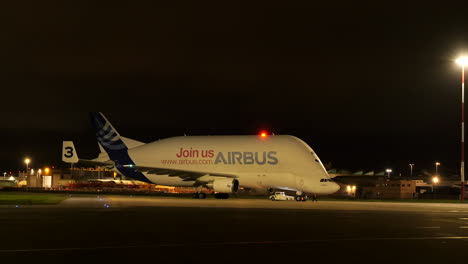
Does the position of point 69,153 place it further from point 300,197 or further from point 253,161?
point 300,197

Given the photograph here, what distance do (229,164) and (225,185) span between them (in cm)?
261

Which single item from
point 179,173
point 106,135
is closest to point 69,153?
point 106,135

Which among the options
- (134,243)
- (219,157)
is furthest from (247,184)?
(134,243)

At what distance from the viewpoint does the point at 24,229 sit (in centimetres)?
2320

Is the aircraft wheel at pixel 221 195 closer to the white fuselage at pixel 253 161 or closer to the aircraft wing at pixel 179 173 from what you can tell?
the white fuselage at pixel 253 161

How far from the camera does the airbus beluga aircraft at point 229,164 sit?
55.8 m

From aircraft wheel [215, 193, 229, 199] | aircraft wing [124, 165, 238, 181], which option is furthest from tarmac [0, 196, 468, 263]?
aircraft wheel [215, 193, 229, 199]

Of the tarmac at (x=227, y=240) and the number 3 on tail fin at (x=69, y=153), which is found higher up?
the number 3 on tail fin at (x=69, y=153)

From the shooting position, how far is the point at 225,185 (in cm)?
5612

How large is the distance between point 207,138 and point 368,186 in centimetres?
3396

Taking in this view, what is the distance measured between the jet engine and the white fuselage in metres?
1.14

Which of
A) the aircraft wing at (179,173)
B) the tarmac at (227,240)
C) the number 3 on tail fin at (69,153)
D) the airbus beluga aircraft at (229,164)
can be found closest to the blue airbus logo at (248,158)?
the airbus beluga aircraft at (229,164)

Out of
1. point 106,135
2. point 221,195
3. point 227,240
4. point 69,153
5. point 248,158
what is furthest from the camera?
point 106,135

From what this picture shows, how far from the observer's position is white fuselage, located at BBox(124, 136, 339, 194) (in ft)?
183
